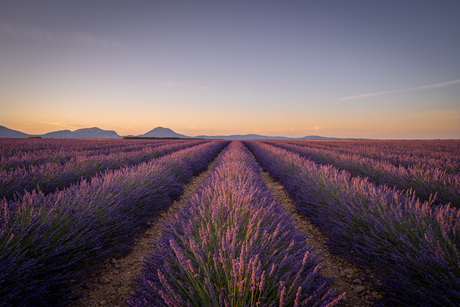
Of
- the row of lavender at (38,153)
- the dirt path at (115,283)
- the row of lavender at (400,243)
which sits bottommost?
the dirt path at (115,283)

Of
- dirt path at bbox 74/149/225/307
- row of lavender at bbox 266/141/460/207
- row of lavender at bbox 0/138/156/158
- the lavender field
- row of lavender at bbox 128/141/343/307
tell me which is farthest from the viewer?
row of lavender at bbox 0/138/156/158

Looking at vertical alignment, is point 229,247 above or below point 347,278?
above

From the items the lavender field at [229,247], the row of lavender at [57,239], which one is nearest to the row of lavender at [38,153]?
the lavender field at [229,247]

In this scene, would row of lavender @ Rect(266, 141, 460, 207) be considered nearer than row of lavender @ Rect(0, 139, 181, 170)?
Yes

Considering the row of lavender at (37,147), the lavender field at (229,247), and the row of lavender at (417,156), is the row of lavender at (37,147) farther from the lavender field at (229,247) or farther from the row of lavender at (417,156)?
the row of lavender at (417,156)

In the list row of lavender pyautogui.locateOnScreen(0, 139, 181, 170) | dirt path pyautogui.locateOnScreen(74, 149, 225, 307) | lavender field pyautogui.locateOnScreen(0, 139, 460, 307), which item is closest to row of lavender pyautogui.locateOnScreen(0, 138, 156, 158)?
row of lavender pyautogui.locateOnScreen(0, 139, 181, 170)

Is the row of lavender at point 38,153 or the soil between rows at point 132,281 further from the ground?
the row of lavender at point 38,153

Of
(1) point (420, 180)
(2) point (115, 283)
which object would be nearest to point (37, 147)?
(2) point (115, 283)

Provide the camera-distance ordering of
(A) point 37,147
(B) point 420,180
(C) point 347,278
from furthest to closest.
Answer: (A) point 37,147
(B) point 420,180
(C) point 347,278

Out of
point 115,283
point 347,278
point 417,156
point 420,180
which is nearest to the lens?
point 115,283

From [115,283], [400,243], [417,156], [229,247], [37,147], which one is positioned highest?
[37,147]

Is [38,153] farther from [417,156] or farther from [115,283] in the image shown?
[417,156]

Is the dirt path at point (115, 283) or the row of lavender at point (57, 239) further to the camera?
the dirt path at point (115, 283)

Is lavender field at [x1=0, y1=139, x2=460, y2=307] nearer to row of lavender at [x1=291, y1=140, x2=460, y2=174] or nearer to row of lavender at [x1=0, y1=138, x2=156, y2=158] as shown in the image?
row of lavender at [x1=291, y1=140, x2=460, y2=174]
